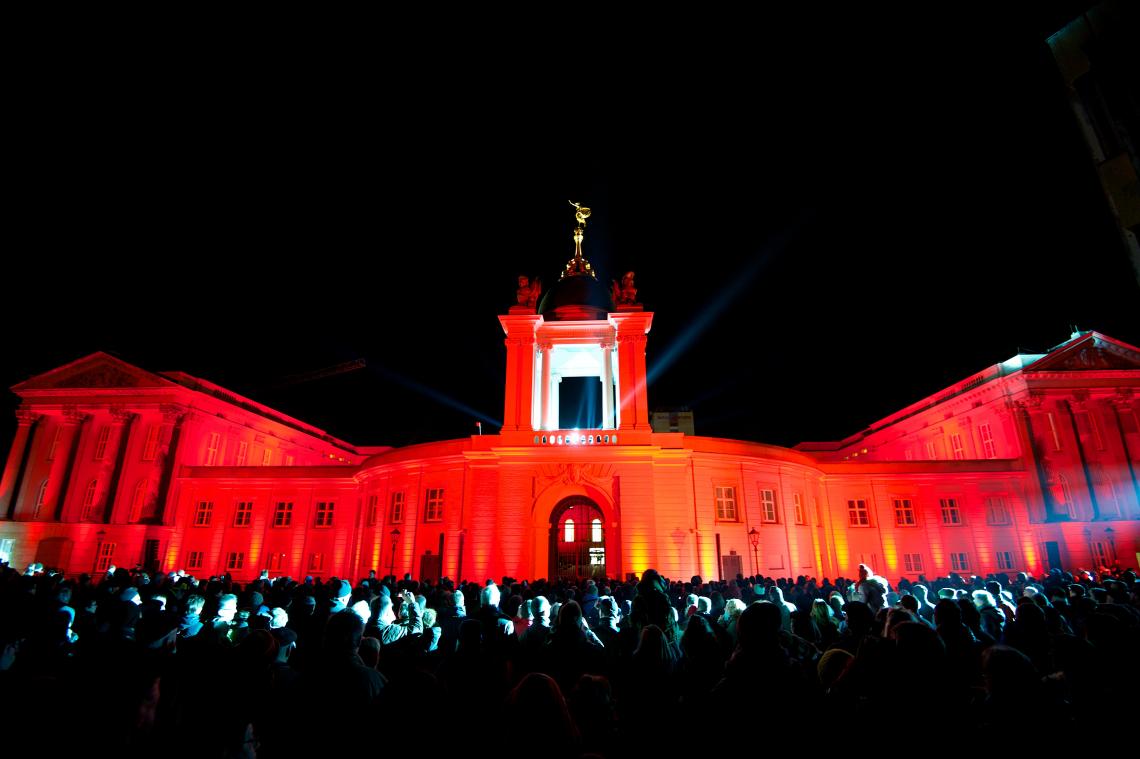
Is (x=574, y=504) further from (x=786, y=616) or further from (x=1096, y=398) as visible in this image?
(x=1096, y=398)

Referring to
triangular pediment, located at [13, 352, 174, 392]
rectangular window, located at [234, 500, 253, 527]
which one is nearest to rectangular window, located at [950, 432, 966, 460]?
rectangular window, located at [234, 500, 253, 527]

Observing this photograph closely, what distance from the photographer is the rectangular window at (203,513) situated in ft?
126

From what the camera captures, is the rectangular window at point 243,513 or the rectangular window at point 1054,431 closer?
the rectangular window at point 1054,431

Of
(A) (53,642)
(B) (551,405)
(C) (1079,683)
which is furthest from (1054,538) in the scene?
(A) (53,642)

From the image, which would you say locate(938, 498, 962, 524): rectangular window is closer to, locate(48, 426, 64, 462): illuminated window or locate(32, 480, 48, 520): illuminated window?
locate(32, 480, 48, 520): illuminated window

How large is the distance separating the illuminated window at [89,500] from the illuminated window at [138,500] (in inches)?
111

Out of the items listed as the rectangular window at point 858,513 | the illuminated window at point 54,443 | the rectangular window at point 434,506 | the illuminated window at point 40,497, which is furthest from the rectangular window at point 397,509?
the illuminated window at point 54,443

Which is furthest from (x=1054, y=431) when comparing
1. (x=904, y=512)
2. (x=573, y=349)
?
(x=573, y=349)

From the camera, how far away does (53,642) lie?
5.63m

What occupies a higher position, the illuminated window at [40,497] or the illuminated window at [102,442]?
the illuminated window at [102,442]

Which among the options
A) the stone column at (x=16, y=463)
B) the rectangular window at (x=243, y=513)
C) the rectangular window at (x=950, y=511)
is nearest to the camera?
the rectangular window at (x=950, y=511)

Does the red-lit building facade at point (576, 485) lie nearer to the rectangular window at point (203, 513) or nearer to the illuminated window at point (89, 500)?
the illuminated window at point (89, 500)

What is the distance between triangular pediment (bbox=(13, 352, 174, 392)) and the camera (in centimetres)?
4122

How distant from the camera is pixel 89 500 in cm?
3931
